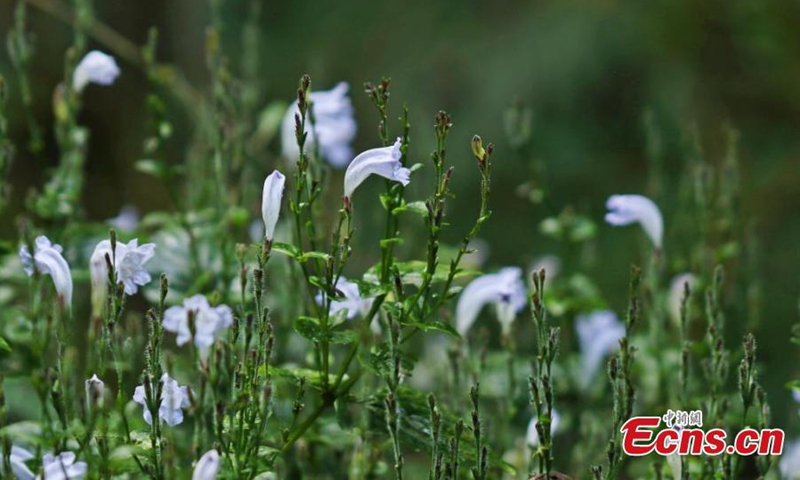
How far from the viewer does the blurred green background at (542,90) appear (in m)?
4.45

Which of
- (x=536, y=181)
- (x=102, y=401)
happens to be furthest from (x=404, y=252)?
(x=102, y=401)

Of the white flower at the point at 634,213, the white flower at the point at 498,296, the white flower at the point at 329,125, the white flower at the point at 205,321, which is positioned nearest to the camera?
the white flower at the point at 205,321

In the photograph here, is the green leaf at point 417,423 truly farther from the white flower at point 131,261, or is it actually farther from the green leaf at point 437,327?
the white flower at point 131,261

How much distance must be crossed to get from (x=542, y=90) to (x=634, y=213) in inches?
121

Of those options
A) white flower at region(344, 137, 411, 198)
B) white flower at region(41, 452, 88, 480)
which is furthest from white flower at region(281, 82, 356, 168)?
white flower at region(41, 452, 88, 480)

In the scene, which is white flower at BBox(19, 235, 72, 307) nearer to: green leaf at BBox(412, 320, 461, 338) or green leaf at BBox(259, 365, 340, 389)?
green leaf at BBox(259, 365, 340, 389)

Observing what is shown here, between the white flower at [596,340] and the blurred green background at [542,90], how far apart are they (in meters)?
1.64

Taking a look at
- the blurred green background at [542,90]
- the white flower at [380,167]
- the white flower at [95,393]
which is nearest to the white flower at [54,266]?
the white flower at [95,393]

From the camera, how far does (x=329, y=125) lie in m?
2.46

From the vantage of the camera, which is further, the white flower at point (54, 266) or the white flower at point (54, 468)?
the white flower at point (54, 266)

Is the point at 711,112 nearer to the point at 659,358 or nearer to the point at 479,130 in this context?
the point at 479,130

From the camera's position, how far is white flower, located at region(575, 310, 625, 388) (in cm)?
239

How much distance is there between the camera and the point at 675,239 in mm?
3135

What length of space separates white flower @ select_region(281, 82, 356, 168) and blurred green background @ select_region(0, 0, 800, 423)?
149cm
